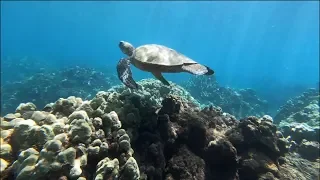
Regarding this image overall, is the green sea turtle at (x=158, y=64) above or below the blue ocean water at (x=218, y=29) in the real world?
below

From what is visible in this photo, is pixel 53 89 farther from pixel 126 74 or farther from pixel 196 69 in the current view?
pixel 196 69

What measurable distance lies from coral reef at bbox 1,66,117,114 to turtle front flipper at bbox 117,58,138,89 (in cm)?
961

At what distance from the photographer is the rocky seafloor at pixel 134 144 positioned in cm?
294

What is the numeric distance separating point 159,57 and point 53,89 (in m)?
13.2

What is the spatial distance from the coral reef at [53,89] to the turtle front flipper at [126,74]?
9610 millimetres

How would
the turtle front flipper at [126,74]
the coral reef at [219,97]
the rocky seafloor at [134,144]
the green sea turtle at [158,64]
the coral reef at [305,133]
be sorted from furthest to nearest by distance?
1. the coral reef at [219,97]
2. the coral reef at [305,133]
3. the green sea turtle at [158,64]
4. the turtle front flipper at [126,74]
5. the rocky seafloor at [134,144]

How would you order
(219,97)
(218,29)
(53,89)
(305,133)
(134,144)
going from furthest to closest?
(218,29) < (53,89) < (219,97) < (305,133) < (134,144)

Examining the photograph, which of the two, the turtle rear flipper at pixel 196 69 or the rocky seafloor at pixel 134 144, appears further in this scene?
the turtle rear flipper at pixel 196 69

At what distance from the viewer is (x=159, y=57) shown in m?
4.44

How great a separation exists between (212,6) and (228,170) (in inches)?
3588

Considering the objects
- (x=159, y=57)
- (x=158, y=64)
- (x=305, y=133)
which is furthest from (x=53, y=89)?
(x=305, y=133)

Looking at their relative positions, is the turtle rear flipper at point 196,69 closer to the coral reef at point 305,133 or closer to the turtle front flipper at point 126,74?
the turtle front flipper at point 126,74

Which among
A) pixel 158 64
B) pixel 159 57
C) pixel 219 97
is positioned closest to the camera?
pixel 158 64

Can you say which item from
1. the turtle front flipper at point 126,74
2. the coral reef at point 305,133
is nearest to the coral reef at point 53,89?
the turtle front flipper at point 126,74
